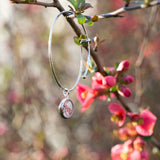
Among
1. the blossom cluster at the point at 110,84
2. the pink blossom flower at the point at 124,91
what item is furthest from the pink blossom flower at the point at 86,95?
the pink blossom flower at the point at 124,91

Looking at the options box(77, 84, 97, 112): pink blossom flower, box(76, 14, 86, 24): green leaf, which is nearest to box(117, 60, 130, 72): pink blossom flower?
box(77, 84, 97, 112): pink blossom flower

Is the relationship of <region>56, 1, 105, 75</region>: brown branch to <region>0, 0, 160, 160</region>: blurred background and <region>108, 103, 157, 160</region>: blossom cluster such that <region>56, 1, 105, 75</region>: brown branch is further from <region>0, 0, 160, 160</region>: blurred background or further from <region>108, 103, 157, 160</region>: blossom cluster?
<region>0, 0, 160, 160</region>: blurred background

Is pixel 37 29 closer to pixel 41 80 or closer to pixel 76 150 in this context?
pixel 41 80

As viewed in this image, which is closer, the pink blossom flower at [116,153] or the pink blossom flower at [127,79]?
the pink blossom flower at [127,79]

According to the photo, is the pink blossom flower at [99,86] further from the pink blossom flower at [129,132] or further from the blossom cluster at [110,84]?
the pink blossom flower at [129,132]

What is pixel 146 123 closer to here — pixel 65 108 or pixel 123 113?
pixel 123 113

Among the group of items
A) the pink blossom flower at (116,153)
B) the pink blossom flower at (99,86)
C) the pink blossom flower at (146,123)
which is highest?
the pink blossom flower at (99,86)
